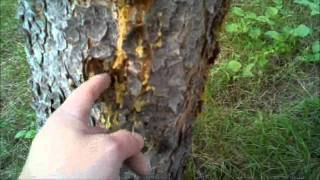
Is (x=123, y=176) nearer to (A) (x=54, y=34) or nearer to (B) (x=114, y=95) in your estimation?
(B) (x=114, y=95)

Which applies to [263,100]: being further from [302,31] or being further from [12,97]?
[12,97]

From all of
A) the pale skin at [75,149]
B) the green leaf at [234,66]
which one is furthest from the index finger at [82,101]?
the green leaf at [234,66]

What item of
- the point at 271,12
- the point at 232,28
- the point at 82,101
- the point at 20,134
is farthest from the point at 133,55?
the point at 271,12

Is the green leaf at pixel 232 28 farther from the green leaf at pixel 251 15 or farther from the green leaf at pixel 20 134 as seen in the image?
the green leaf at pixel 20 134

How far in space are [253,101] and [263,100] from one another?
0.04 m

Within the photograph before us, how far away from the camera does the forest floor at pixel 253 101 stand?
1.63m

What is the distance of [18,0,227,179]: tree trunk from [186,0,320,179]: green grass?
0.49 metres

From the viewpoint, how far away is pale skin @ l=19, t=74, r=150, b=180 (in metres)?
0.82

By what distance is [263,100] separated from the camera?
1853 mm

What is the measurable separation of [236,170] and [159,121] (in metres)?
0.60

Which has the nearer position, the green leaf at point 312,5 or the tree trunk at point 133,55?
the tree trunk at point 133,55

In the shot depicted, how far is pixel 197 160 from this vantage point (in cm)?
164

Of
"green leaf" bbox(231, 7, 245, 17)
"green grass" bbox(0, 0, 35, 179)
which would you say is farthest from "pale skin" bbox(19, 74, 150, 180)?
"green leaf" bbox(231, 7, 245, 17)

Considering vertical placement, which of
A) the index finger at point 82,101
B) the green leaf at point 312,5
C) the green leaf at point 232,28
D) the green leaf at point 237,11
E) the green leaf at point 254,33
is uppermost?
the index finger at point 82,101
